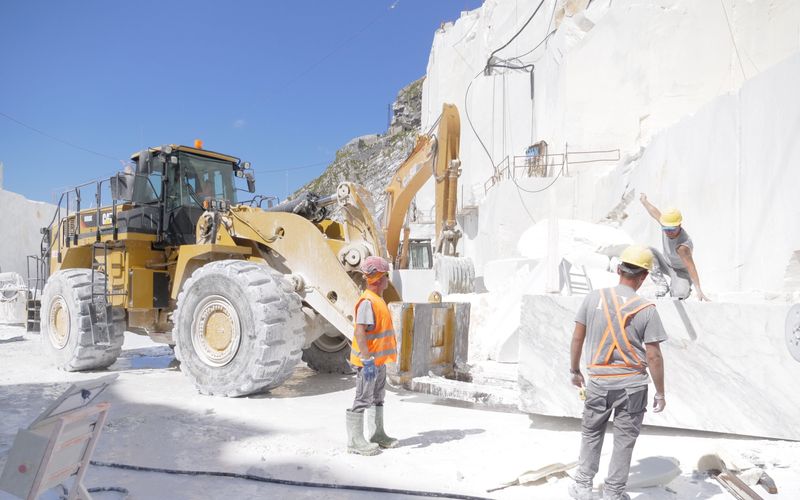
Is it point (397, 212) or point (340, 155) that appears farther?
point (340, 155)

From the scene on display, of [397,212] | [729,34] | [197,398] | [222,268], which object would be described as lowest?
[197,398]

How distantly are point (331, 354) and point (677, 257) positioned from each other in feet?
15.5

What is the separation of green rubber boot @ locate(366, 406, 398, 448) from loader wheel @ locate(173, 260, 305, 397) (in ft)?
6.22

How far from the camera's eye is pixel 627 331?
330 cm

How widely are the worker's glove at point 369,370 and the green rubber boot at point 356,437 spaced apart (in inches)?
11.5

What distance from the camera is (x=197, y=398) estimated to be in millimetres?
6453

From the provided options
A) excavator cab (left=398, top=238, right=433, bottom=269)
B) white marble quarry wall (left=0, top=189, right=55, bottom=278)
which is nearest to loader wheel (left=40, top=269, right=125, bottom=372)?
excavator cab (left=398, top=238, right=433, bottom=269)

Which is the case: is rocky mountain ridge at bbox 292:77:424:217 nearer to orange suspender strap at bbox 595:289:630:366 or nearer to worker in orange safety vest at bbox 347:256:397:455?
worker in orange safety vest at bbox 347:256:397:455

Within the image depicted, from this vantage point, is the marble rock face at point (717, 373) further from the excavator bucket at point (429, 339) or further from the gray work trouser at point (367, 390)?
the gray work trouser at point (367, 390)

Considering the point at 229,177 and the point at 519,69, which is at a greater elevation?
the point at 519,69

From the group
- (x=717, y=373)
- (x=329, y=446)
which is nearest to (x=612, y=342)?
(x=717, y=373)

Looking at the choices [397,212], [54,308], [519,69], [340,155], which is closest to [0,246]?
[54,308]

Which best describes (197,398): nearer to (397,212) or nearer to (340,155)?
(397,212)

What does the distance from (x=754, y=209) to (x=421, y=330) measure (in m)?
5.20
